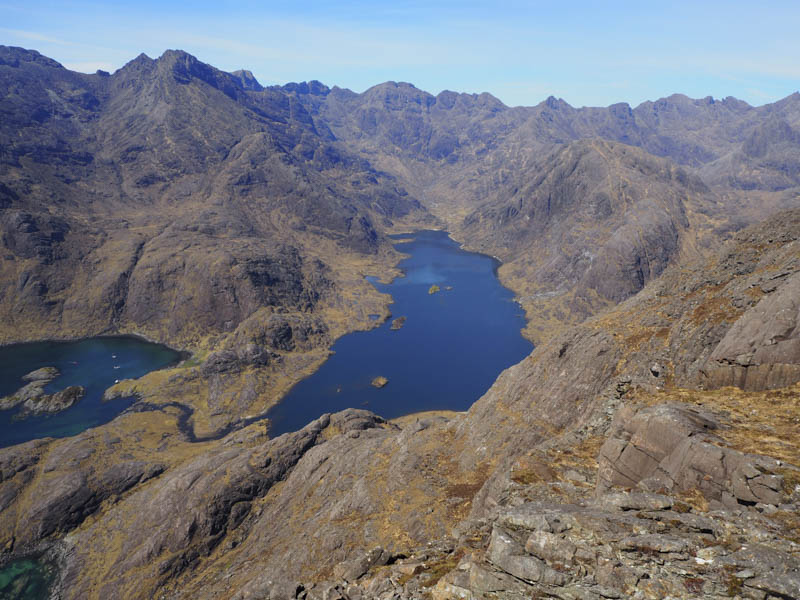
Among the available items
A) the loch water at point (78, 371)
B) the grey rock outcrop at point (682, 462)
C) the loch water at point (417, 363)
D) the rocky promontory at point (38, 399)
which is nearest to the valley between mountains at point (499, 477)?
the grey rock outcrop at point (682, 462)

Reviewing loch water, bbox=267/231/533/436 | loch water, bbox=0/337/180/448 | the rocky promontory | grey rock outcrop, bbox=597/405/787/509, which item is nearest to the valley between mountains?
grey rock outcrop, bbox=597/405/787/509

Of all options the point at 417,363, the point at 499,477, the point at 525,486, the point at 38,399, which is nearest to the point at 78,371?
the point at 38,399

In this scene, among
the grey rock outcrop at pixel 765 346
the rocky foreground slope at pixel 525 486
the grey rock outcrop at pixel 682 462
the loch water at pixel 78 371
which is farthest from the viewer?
the loch water at pixel 78 371

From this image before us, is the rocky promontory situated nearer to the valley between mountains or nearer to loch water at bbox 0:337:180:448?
loch water at bbox 0:337:180:448

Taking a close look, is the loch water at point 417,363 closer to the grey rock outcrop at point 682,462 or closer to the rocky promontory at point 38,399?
the rocky promontory at point 38,399

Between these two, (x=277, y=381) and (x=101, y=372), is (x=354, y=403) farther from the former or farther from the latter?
(x=101, y=372)
